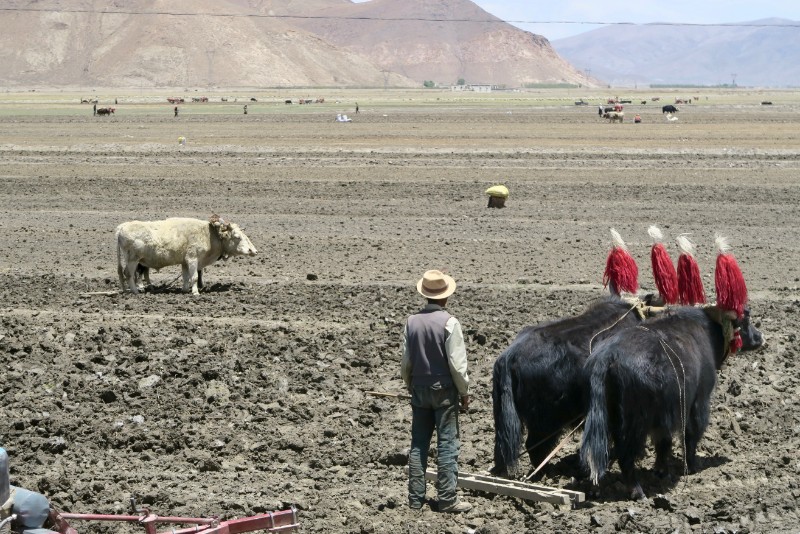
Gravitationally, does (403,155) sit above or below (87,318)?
above

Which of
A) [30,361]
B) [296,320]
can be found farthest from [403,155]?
[30,361]

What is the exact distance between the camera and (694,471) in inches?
330

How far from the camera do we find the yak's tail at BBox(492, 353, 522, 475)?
7.93 metres

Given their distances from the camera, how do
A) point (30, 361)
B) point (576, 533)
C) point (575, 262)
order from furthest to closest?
point (575, 262), point (30, 361), point (576, 533)

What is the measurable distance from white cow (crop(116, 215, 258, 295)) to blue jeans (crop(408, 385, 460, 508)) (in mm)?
8191

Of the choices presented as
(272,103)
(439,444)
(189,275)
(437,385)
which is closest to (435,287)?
(437,385)

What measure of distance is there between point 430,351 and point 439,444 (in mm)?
623

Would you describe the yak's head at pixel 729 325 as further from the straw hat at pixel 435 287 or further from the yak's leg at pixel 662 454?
the straw hat at pixel 435 287

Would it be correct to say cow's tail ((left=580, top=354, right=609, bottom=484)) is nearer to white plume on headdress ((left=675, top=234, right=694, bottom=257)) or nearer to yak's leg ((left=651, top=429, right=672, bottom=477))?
yak's leg ((left=651, top=429, right=672, bottom=477))

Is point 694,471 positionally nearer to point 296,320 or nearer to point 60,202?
point 296,320

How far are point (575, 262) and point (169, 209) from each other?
9.58 metres

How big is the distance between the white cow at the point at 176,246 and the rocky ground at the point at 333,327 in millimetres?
440

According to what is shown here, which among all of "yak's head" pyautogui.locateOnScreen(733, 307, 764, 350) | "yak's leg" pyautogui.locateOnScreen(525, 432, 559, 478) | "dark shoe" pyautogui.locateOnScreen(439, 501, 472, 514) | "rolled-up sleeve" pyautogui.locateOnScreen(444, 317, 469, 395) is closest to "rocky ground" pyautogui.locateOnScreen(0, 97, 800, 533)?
"dark shoe" pyautogui.locateOnScreen(439, 501, 472, 514)

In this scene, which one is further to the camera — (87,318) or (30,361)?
(87,318)
